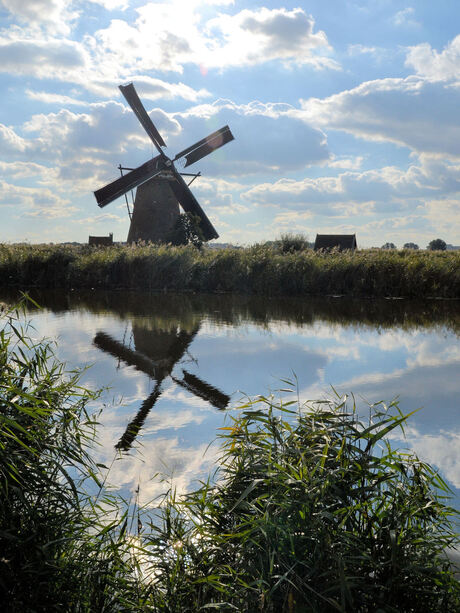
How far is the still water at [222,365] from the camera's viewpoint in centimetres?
477

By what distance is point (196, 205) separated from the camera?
29938 mm

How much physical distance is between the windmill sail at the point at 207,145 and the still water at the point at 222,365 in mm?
15357

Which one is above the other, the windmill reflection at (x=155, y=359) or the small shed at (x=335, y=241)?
the small shed at (x=335, y=241)

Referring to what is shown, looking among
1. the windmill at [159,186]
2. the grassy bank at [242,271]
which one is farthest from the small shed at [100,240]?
the grassy bank at [242,271]

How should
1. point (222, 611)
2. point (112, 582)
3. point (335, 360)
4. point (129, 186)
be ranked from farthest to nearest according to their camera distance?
point (129, 186) < point (335, 360) < point (112, 582) < point (222, 611)

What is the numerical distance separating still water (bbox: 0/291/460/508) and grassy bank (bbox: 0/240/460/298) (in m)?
2.45

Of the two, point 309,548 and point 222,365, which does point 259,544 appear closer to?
point 309,548

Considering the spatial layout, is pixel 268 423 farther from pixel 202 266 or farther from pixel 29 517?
pixel 202 266

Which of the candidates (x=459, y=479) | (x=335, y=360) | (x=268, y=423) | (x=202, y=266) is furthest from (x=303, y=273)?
(x=268, y=423)

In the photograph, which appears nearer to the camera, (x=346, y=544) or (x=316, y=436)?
(x=346, y=544)

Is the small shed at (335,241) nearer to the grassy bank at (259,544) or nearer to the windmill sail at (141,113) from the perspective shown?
the windmill sail at (141,113)

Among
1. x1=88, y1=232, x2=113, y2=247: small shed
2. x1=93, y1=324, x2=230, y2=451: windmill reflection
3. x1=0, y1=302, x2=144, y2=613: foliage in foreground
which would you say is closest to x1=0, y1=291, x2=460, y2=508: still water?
x1=93, y1=324, x2=230, y2=451: windmill reflection

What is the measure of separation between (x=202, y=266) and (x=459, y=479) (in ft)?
56.6

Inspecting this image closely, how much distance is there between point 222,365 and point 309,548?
6004mm
